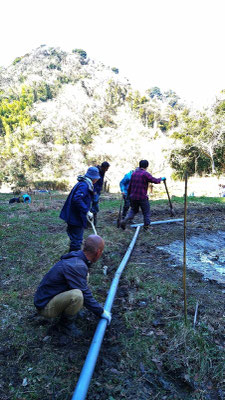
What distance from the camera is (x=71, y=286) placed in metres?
2.44

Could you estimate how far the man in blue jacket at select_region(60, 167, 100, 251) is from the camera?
3.66 m

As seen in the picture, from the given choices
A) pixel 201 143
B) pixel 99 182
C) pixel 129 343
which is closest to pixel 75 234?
pixel 129 343

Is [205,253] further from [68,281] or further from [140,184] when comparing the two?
[68,281]

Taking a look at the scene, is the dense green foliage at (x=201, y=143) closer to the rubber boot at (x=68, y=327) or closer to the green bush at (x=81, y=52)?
the rubber boot at (x=68, y=327)

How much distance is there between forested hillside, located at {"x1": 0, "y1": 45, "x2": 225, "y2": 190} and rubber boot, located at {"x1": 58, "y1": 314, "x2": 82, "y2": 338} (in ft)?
73.0

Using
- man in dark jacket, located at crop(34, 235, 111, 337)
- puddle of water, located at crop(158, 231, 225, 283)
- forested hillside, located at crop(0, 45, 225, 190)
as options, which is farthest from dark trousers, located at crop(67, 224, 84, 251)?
forested hillside, located at crop(0, 45, 225, 190)

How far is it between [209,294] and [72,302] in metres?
2.01

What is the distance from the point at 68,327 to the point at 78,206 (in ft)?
5.22

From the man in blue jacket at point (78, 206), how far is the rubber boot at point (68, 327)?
1322mm

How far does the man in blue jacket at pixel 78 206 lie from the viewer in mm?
3658

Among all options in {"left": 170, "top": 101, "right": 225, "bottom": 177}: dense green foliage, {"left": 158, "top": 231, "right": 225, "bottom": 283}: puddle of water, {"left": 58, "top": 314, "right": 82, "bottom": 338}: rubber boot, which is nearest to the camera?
{"left": 58, "top": 314, "right": 82, "bottom": 338}: rubber boot

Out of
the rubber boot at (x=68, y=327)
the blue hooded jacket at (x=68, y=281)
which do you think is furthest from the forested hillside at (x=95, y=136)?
the blue hooded jacket at (x=68, y=281)

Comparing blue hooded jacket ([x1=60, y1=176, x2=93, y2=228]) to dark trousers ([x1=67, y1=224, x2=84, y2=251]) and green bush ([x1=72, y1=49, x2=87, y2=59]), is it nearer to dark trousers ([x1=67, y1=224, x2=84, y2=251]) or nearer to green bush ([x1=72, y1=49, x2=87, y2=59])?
dark trousers ([x1=67, y1=224, x2=84, y2=251])

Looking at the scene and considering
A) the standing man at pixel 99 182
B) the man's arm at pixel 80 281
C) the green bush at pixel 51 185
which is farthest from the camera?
the green bush at pixel 51 185
